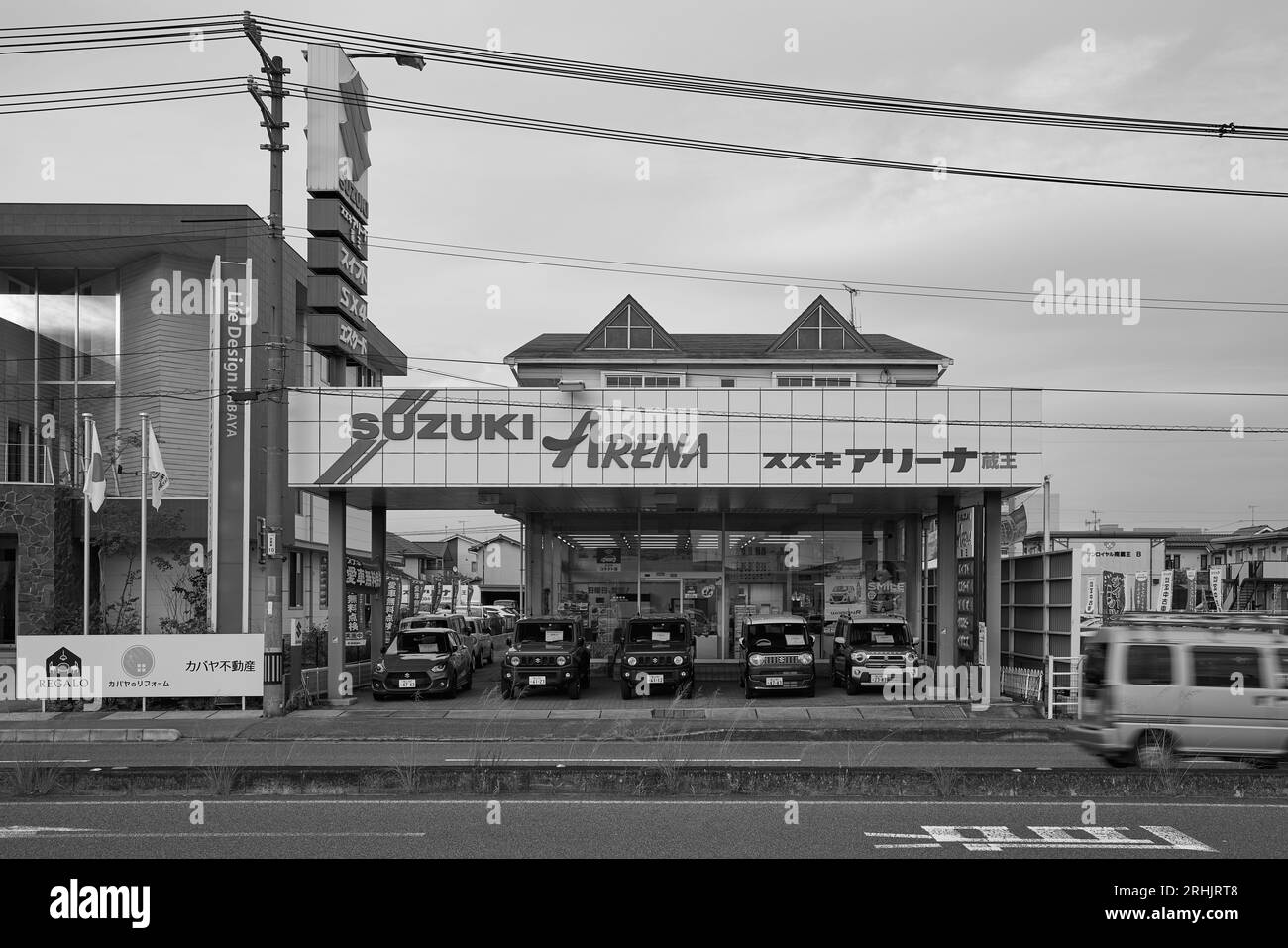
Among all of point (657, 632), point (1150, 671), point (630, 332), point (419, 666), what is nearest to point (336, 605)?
point (419, 666)

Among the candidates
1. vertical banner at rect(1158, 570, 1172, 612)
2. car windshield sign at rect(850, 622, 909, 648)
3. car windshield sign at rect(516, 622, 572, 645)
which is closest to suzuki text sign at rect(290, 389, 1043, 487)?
car windshield sign at rect(516, 622, 572, 645)

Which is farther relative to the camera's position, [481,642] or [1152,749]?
[481,642]

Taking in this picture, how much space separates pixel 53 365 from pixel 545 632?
16448 millimetres

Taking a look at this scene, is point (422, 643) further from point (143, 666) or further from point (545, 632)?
point (143, 666)

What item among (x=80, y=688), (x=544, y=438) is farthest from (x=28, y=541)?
(x=544, y=438)

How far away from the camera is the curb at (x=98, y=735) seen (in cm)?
2015

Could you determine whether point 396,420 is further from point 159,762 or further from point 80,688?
point 159,762

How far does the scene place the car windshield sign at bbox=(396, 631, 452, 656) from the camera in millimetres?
25938

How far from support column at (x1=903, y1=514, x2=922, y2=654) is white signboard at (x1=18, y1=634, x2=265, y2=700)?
671 inches

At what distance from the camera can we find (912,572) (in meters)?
31.9

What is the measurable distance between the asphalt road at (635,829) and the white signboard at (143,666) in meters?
11.2

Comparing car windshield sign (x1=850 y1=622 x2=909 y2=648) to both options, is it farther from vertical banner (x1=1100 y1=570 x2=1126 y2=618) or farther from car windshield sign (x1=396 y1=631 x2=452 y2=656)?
car windshield sign (x1=396 y1=631 x2=452 y2=656)

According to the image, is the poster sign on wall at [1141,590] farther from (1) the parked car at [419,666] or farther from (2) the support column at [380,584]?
(2) the support column at [380,584]

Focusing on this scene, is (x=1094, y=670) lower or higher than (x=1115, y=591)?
higher
